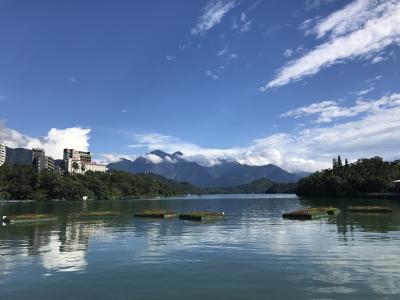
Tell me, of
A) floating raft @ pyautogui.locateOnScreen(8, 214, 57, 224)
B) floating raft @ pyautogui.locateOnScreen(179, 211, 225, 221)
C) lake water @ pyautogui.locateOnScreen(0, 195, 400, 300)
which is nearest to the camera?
lake water @ pyautogui.locateOnScreen(0, 195, 400, 300)

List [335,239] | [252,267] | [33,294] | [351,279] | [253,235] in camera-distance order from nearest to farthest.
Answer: [33,294] → [351,279] → [252,267] → [335,239] → [253,235]

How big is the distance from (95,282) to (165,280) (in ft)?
17.0

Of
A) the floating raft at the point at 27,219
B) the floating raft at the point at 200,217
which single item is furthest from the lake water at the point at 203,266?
the floating raft at the point at 200,217

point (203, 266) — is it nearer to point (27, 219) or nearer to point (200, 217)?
point (200, 217)

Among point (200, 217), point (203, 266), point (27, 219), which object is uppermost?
point (27, 219)

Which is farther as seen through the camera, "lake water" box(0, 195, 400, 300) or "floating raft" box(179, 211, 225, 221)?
"floating raft" box(179, 211, 225, 221)

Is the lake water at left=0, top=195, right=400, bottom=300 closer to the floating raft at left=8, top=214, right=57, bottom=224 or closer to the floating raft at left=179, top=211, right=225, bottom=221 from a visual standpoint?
the floating raft at left=8, top=214, right=57, bottom=224

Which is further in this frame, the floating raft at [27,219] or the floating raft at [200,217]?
the floating raft at [200,217]

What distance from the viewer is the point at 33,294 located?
96.5 ft

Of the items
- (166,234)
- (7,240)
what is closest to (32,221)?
(7,240)

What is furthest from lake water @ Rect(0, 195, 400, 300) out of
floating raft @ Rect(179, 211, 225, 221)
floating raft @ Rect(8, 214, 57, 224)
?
floating raft @ Rect(179, 211, 225, 221)

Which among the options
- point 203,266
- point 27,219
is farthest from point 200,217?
point 203,266

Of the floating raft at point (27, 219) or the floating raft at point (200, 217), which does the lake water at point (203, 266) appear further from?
the floating raft at point (200, 217)

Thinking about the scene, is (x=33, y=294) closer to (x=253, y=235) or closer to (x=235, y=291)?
(x=235, y=291)
